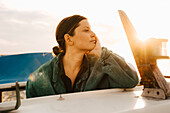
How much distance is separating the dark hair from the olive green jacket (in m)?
0.09

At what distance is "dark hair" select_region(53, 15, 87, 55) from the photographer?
118 centimetres

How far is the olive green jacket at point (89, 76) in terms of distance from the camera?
106 centimetres

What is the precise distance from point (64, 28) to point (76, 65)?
0.97ft

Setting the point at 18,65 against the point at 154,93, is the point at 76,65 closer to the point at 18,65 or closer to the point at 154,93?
the point at 154,93

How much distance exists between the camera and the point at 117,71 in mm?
1027

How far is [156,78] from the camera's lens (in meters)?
0.64

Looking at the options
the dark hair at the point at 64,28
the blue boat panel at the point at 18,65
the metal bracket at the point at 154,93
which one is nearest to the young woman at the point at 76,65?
the dark hair at the point at 64,28

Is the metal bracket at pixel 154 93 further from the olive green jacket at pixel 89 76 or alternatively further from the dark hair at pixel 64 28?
the dark hair at pixel 64 28

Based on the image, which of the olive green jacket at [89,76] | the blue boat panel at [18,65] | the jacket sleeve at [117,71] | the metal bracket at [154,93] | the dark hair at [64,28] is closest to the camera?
the metal bracket at [154,93]

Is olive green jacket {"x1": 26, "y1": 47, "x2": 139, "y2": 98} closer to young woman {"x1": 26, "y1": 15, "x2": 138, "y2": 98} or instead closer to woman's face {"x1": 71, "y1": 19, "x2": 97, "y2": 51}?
young woman {"x1": 26, "y1": 15, "x2": 138, "y2": 98}

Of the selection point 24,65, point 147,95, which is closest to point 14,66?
point 24,65

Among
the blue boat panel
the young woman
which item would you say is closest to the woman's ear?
the young woman

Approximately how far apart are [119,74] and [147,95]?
0.38 meters

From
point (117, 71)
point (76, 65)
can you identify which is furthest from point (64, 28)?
point (117, 71)
